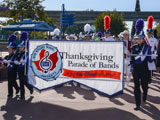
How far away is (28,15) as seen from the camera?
3050 centimetres

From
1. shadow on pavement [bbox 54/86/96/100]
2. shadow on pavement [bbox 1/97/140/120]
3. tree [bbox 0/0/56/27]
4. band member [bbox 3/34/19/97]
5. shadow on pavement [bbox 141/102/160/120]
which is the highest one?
tree [bbox 0/0/56/27]

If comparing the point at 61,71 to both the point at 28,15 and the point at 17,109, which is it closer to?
the point at 17,109

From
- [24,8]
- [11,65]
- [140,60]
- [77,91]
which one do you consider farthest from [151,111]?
[24,8]

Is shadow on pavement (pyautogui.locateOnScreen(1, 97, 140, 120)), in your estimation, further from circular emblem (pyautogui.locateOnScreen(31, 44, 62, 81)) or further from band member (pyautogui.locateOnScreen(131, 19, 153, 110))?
band member (pyautogui.locateOnScreen(131, 19, 153, 110))

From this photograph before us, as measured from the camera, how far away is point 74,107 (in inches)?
Result: 219

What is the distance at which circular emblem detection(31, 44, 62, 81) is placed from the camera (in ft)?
18.7

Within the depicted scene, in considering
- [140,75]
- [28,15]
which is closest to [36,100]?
[140,75]

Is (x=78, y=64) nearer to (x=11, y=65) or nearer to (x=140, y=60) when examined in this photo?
(x=140, y=60)

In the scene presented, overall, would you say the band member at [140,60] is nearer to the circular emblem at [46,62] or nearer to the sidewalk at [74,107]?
the sidewalk at [74,107]

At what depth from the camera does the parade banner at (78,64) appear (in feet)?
17.4

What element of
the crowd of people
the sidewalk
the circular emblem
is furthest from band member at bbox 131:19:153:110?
the circular emblem

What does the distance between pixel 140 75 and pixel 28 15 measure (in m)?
27.0

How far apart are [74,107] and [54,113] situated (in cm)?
63

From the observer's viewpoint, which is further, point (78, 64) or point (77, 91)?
point (77, 91)
